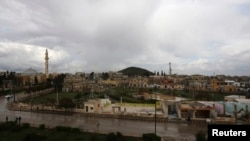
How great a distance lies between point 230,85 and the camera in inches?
1741

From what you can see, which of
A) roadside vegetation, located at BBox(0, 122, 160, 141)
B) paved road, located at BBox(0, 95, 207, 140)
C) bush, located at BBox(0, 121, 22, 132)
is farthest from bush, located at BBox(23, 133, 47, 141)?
paved road, located at BBox(0, 95, 207, 140)

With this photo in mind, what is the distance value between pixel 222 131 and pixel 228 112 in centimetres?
1969

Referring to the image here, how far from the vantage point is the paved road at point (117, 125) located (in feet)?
55.0

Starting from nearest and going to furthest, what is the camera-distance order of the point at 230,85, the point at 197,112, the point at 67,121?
the point at 67,121 < the point at 197,112 < the point at 230,85

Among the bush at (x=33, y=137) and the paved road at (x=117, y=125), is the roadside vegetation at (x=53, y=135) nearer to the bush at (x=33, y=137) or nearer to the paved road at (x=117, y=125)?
the bush at (x=33, y=137)

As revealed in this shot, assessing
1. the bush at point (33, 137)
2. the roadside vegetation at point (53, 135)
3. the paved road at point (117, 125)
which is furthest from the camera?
the paved road at point (117, 125)

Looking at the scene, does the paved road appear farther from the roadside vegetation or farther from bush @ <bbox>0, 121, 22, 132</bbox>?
bush @ <bbox>0, 121, 22, 132</bbox>

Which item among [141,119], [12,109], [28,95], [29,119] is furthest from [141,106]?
[28,95]

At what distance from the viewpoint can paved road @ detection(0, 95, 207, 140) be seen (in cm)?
1677

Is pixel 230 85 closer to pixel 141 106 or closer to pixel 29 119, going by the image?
pixel 141 106

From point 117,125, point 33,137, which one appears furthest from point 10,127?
point 117,125

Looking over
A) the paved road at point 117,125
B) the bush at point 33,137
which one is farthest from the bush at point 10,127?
the paved road at point 117,125

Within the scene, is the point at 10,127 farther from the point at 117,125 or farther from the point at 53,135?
the point at 117,125

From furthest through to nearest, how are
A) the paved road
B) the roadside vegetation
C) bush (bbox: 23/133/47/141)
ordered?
the paved road < the roadside vegetation < bush (bbox: 23/133/47/141)
